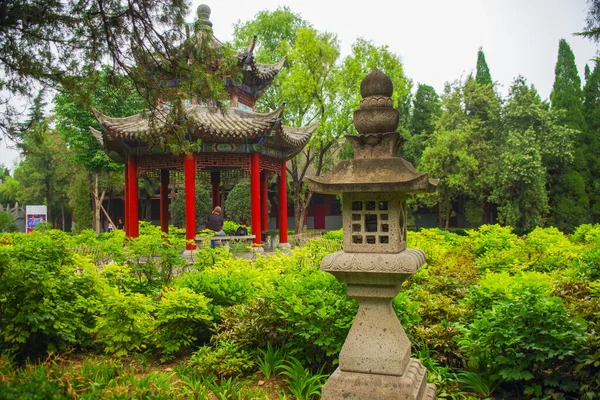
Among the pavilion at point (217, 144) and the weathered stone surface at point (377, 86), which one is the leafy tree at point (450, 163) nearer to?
the pavilion at point (217, 144)

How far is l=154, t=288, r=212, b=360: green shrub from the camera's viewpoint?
→ 19.0 ft

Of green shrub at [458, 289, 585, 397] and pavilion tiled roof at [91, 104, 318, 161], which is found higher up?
pavilion tiled roof at [91, 104, 318, 161]

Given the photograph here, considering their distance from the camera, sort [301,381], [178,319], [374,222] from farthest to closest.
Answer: [178,319] < [301,381] < [374,222]

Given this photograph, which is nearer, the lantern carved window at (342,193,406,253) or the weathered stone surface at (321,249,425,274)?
the weathered stone surface at (321,249,425,274)

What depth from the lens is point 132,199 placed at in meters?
14.6

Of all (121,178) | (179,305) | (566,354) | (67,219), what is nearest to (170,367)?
(179,305)

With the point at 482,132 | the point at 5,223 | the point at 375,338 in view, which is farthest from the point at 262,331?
the point at 5,223

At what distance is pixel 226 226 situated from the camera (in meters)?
17.0

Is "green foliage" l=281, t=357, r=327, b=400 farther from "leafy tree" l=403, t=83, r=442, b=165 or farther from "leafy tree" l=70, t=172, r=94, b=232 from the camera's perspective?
"leafy tree" l=70, t=172, r=94, b=232

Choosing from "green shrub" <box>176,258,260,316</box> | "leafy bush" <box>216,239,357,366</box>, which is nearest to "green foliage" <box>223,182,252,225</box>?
"green shrub" <box>176,258,260,316</box>

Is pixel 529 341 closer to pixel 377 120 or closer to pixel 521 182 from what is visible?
pixel 377 120

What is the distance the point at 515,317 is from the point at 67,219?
4636cm

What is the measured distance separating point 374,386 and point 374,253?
45.1 inches

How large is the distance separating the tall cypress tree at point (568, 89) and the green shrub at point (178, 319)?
26199mm
